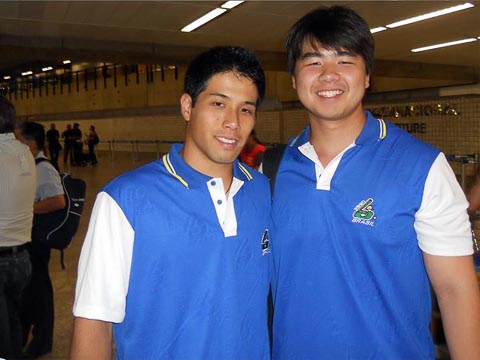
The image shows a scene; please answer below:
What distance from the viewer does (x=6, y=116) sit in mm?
2711

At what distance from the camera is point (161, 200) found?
1438 mm

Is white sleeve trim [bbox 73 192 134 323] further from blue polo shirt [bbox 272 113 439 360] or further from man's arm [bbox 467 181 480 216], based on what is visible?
man's arm [bbox 467 181 480 216]

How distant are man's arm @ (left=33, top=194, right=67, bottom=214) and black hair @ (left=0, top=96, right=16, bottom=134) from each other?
80 cm

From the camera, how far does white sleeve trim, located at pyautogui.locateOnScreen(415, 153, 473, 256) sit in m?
1.41

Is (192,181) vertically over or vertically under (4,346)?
over

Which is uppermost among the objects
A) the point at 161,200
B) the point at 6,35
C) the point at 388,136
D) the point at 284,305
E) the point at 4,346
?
the point at 6,35

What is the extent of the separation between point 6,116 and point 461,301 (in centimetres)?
253

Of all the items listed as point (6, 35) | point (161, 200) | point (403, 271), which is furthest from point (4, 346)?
point (6, 35)

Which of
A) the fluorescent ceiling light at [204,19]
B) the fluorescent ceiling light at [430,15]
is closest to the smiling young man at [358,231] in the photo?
the fluorescent ceiling light at [204,19]

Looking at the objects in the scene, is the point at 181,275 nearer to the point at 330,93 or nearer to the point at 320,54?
the point at 330,93

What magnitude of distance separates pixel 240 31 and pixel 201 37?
1.22m

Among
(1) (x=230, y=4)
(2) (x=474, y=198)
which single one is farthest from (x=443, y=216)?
(1) (x=230, y=4)

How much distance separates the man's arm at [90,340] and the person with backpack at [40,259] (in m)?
2.28

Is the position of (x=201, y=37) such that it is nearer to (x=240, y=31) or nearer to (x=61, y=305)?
(x=240, y=31)
